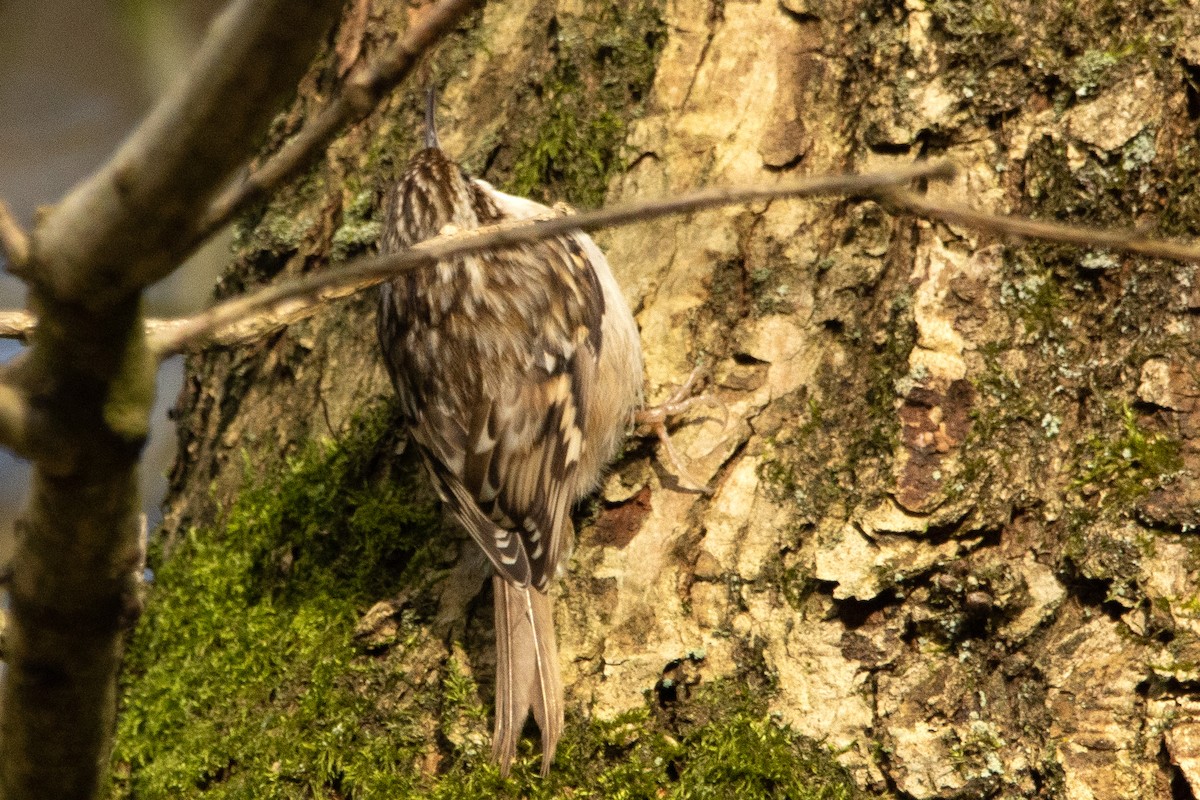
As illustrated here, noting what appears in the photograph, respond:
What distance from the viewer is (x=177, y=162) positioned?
0.83 m

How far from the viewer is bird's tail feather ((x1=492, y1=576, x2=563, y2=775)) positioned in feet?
6.33

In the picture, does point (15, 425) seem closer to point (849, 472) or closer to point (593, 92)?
point (849, 472)

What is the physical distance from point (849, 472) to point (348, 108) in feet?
4.33

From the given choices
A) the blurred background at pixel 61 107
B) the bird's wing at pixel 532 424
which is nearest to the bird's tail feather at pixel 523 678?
the bird's wing at pixel 532 424

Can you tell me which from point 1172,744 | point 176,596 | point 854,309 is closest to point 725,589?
point 854,309

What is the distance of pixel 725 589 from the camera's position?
200 centimetres

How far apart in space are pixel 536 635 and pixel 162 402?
11.7 ft

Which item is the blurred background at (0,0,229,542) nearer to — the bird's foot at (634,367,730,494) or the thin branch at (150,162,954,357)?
the bird's foot at (634,367,730,494)

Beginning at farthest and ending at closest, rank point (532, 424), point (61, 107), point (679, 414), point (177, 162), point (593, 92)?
point (61, 107) < point (532, 424) < point (593, 92) < point (679, 414) < point (177, 162)

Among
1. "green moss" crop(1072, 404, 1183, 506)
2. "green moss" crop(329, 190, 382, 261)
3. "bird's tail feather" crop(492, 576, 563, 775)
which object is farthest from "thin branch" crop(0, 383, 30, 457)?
"green moss" crop(329, 190, 382, 261)

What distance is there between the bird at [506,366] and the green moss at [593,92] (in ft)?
0.36

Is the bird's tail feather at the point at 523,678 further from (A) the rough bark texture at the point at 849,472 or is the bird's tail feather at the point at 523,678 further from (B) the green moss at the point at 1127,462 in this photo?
(B) the green moss at the point at 1127,462

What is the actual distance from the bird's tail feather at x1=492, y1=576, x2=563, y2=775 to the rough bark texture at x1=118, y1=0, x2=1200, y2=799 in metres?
0.05

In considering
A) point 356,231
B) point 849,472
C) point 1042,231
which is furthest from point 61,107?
point 1042,231
